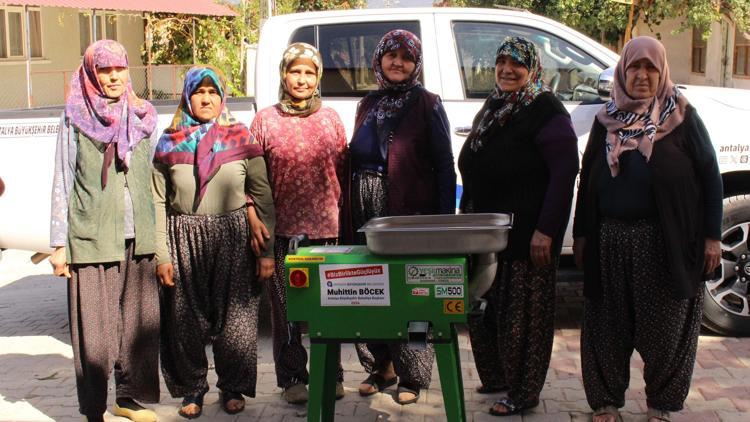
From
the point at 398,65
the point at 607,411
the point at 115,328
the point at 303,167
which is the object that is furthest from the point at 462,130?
the point at 115,328

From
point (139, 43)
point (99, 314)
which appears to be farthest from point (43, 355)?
point (139, 43)

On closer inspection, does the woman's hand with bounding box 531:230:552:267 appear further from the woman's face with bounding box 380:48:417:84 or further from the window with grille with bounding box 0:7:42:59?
the window with grille with bounding box 0:7:42:59

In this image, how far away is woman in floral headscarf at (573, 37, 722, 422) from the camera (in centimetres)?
389

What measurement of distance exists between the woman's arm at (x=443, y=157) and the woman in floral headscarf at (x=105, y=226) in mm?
1363

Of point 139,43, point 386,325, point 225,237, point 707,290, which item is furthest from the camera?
point 139,43

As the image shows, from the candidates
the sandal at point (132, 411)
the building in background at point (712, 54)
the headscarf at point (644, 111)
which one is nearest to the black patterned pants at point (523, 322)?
the headscarf at point (644, 111)

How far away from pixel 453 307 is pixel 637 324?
3.90ft

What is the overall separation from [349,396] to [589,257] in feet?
4.95

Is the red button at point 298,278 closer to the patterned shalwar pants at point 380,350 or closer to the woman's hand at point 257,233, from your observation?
the woman's hand at point 257,233

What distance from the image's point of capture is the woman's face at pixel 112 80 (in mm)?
4039

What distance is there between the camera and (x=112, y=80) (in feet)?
13.3

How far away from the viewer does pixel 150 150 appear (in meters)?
4.30

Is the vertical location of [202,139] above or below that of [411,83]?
below

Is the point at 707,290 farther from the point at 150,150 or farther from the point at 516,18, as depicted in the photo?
the point at 150,150
